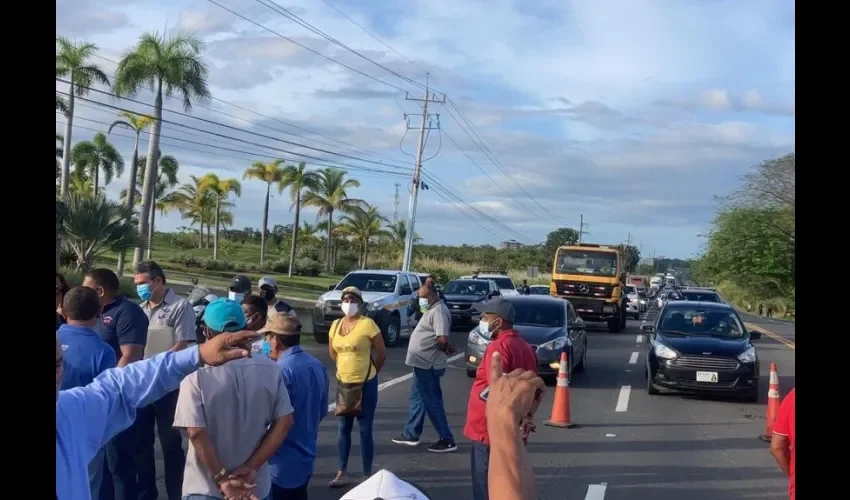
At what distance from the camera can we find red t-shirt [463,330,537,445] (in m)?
6.20

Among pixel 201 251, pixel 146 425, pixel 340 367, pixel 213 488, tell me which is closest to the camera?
pixel 213 488

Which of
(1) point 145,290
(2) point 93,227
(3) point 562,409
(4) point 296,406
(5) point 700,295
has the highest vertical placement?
(2) point 93,227

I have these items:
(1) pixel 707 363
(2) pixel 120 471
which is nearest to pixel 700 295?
(1) pixel 707 363

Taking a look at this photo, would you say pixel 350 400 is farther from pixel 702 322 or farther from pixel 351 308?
pixel 702 322

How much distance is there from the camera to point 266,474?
4.80 meters

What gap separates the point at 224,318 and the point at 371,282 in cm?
1831

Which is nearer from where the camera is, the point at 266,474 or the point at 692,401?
the point at 266,474

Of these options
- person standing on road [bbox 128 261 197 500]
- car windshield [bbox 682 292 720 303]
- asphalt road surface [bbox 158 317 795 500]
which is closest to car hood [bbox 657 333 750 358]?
asphalt road surface [bbox 158 317 795 500]

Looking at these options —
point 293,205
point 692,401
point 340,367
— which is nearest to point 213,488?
point 340,367

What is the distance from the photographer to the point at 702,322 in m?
15.2

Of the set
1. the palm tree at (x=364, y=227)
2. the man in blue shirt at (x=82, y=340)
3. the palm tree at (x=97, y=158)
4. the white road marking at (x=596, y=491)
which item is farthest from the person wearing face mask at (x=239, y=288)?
the palm tree at (x=364, y=227)

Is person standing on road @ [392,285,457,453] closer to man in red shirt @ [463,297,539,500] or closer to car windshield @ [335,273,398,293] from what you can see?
man in red shirt @ [463,297,539,500]
